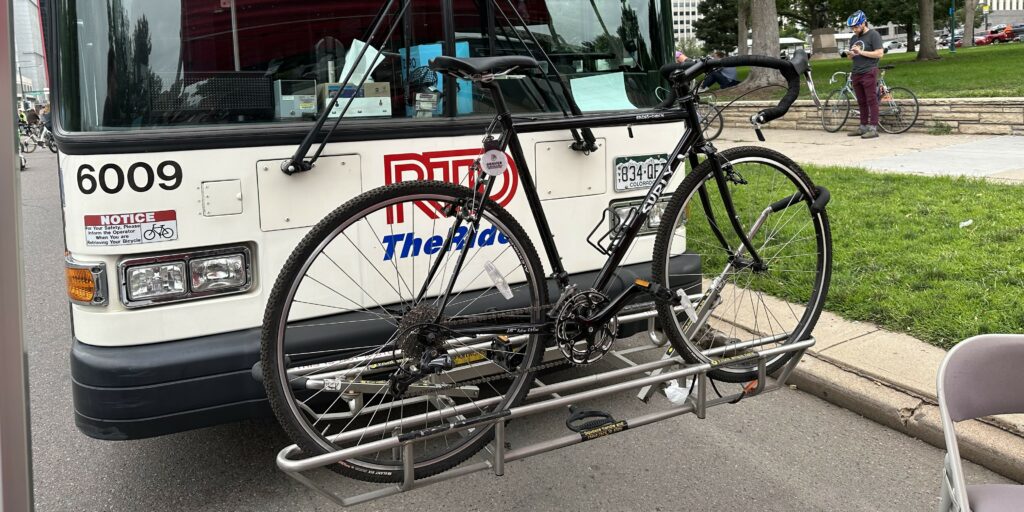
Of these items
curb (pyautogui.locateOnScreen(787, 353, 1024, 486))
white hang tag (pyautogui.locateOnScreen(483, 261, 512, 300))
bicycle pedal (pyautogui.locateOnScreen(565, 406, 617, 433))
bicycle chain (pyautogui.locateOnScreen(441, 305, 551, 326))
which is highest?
white hang tag (pyautogui.locateOnScreen(483, 261, 512, 300))

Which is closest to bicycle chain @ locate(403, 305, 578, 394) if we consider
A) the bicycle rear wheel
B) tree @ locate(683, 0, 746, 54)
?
the bicycle rear wheel

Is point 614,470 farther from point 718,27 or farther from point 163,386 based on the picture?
point 718,27

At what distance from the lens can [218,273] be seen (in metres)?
3.02

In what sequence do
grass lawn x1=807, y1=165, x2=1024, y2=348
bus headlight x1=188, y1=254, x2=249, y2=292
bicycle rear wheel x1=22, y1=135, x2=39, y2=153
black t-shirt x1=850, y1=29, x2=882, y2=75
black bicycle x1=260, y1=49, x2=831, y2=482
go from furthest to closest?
bicycle rear wheel x1=22, y1=135, x2=39, y2=153
black t-shirt x1=850, y1=29, x2=882, y2=75
grass lawn x1=807, y1=165, x2=1024, y2=348
bus headlight x1=188, y1=254, x2=249, y2=292
black bicycle x1=260, y1=49, x2=831, y2=482

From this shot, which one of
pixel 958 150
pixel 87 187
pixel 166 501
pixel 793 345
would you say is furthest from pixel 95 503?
pixel 958 150

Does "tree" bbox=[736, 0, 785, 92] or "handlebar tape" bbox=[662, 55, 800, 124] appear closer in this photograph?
"handlebar tape" bbox=[662, 55, 800, 124]

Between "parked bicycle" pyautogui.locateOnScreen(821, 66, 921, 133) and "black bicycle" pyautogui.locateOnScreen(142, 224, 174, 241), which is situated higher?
"parked bicycle" pyautogui.locateOnScreen(821, 66, 921, 133)

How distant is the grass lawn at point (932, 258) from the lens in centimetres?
464

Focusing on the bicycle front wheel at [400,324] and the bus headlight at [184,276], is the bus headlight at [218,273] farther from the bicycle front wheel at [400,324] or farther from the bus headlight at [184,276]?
the bicycle front wheel at [400,324]

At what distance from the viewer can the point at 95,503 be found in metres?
3.41

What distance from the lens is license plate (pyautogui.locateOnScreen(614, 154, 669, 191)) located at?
3.86 m

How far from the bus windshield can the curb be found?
1.80 m

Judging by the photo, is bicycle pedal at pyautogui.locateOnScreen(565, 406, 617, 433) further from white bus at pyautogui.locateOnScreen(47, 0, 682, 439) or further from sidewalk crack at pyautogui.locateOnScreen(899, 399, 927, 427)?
sidewalk crack at pyautogui.locateOnScreen(899, 399, 927, 427)

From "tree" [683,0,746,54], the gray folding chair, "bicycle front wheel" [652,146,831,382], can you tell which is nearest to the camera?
the gray folding chair
